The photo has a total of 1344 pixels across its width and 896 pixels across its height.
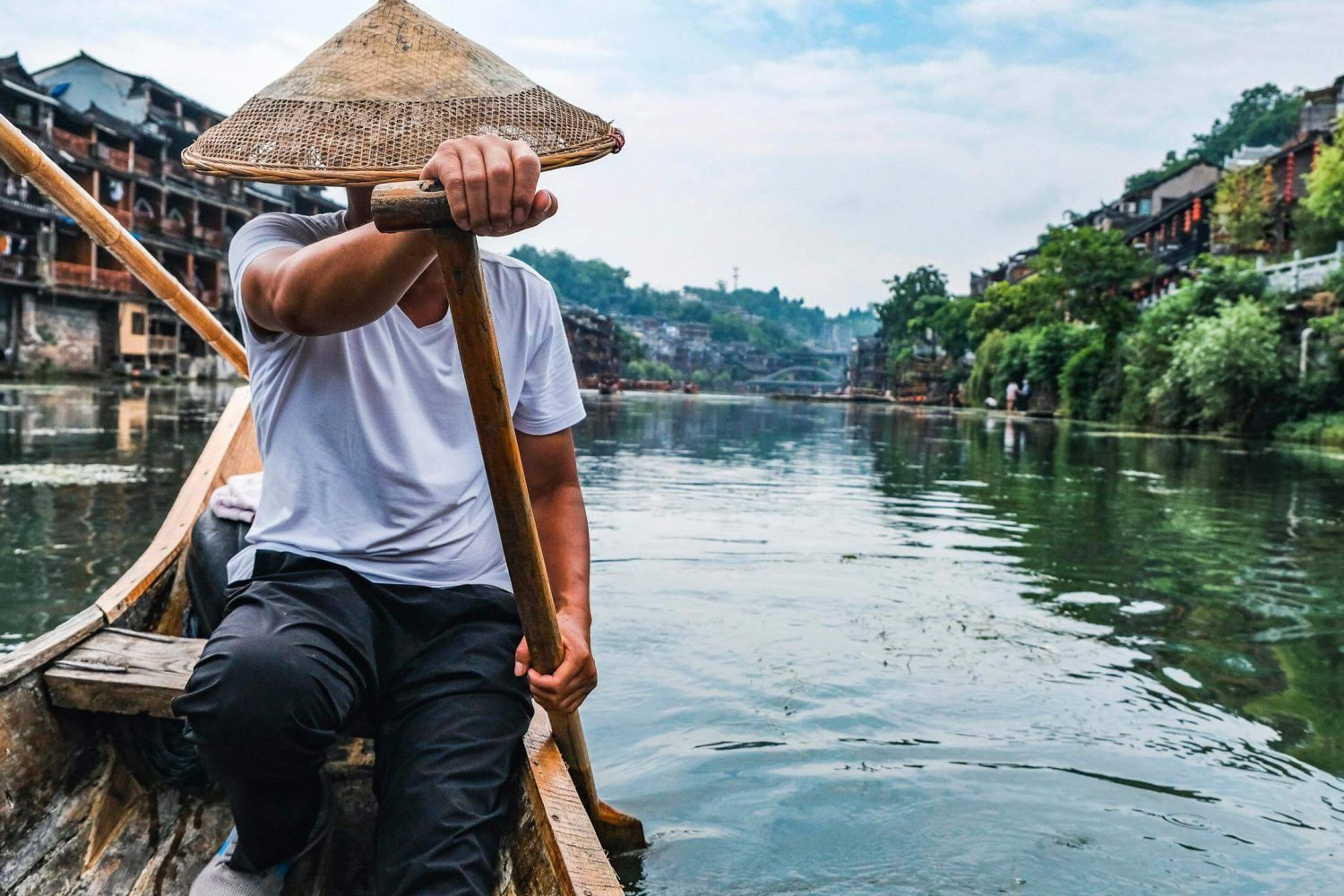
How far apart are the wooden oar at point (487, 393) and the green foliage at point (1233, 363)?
2389 centimetres

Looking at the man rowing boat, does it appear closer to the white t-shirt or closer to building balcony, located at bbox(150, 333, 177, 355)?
the white t-shirt

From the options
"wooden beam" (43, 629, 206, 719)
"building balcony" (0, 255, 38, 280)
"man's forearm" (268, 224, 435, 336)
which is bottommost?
"wooden beam" (43, 629, 206, 719)

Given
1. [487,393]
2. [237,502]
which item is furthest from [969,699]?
[487,393]

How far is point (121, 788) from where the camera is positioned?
7.72 ft

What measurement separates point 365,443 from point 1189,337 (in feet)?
86.4

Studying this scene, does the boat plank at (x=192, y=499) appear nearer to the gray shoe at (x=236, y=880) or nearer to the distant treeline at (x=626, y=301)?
the gray shoe at (x=236, y=880)

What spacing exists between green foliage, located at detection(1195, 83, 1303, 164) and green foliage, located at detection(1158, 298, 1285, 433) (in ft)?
152

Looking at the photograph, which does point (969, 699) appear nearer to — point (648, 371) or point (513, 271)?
point (513, 271)

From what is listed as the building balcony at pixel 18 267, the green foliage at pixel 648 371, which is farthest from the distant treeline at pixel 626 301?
the building balcony at pixel 18 267

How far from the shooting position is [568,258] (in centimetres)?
17712

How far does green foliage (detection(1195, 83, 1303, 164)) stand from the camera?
66.6 metres

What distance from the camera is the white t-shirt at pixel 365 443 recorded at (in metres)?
1.84

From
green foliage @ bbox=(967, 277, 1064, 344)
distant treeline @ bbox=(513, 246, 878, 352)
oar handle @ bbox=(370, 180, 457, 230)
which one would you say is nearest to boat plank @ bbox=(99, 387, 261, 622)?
oar handle @ bbox=(370, 180, 457, 230)

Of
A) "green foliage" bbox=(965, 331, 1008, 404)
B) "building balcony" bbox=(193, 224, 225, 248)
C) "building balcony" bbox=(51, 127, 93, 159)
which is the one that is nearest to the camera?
"building balcony" bbox=(51, 127, 93, 159)
